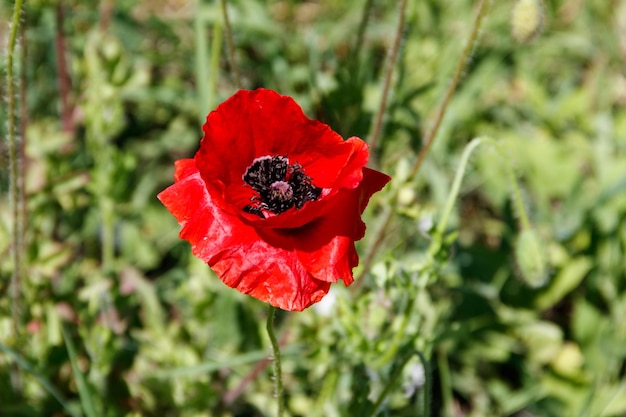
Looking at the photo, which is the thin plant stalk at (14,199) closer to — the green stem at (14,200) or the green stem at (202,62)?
the green stem at (14,200)

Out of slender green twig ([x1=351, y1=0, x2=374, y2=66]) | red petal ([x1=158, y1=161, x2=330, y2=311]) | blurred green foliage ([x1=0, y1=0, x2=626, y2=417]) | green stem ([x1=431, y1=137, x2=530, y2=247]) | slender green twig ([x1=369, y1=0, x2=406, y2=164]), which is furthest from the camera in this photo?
slender green twig ([x1=351, y1=0, x2=374, y2=66])

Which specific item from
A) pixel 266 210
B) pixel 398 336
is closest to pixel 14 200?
pixel 266 210

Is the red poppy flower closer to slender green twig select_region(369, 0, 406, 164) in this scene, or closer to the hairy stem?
slender green twig select_region(369, 0, 406, 164)

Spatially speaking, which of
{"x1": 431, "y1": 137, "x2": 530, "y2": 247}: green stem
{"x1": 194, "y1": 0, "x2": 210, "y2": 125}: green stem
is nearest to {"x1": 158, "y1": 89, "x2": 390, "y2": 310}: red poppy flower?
{"x1": 431, "y1": 137, "x2": 530, "y2": 247}: green stem

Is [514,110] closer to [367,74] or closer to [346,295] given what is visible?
[367,74]

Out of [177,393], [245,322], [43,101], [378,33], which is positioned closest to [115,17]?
[43,101]

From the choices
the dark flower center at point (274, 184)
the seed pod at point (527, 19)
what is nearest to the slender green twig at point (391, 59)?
the seed pod at point (527, 19)
